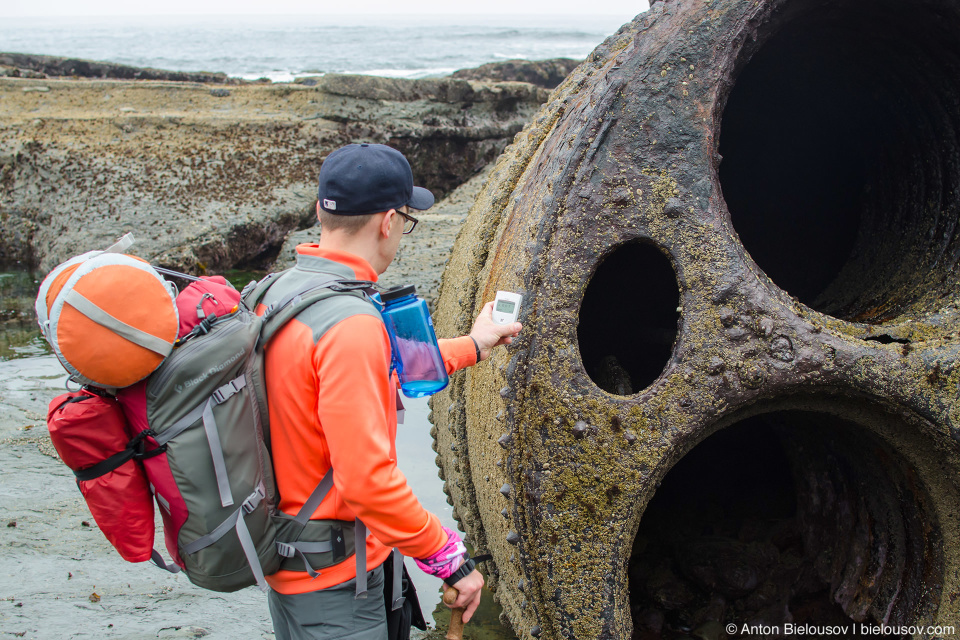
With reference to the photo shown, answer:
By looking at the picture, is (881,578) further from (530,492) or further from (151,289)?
(151,289)

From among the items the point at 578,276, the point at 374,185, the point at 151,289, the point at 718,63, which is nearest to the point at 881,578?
the point at 578,276

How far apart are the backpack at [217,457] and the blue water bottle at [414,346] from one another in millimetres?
147

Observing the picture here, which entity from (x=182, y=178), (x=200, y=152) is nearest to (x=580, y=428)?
(x=182, y=178)

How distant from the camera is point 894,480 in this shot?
2.27 metres

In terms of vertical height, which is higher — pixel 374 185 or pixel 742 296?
pixel 374 185

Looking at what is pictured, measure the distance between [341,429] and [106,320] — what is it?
1.52 ft

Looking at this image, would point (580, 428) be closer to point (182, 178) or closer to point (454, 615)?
point (454, 615)

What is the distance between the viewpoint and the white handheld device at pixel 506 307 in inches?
74.1

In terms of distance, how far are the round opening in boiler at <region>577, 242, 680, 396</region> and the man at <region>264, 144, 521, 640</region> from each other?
1350mm

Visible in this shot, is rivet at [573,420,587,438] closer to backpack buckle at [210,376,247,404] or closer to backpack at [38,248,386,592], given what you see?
backpack at [38,248,386,592]

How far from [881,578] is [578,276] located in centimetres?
146

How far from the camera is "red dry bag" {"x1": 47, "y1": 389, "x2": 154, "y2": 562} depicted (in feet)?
4.84

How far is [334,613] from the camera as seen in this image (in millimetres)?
1682

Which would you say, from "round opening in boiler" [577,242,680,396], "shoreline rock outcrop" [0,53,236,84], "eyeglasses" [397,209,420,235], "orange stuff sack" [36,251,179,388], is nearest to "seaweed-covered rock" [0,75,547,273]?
"shoreline rock outcrop" [0,53,236,84]
